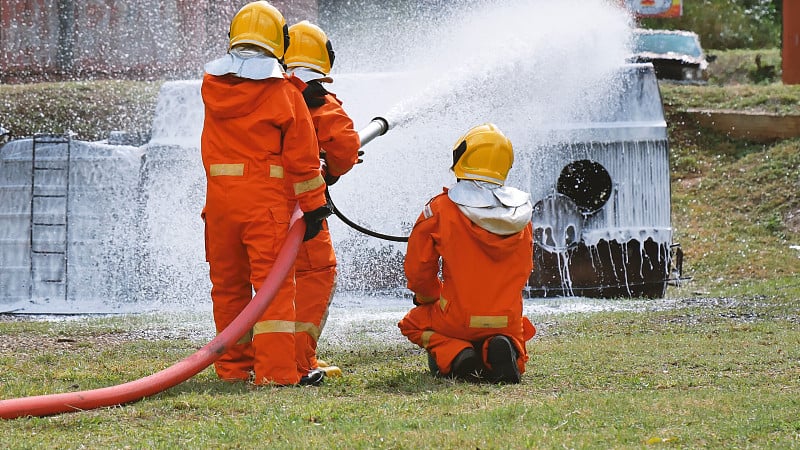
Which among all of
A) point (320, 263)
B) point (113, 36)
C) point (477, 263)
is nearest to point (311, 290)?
point (320, 263)

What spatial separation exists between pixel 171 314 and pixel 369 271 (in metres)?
1.92

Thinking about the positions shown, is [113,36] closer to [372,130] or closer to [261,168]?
[372,130]

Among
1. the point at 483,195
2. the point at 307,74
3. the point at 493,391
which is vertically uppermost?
the point at 307,74

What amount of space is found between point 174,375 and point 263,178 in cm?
106

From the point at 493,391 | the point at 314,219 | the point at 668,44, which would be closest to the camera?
the point at 493,391

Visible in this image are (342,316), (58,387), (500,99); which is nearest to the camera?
(58,387)

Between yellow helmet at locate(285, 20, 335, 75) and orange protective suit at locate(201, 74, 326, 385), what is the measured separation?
520 mm

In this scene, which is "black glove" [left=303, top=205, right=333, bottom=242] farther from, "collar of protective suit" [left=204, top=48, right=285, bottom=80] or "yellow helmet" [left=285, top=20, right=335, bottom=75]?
"yellow helmet" [left=285, top=20, right=335, bottom=75]

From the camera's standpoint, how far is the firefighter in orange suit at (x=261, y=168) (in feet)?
18.9

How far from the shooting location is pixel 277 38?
596 centimetres

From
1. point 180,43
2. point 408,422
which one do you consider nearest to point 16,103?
point 180,43

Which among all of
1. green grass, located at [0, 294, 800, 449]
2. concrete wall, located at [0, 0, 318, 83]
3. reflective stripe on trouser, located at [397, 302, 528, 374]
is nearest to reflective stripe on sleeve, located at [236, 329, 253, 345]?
green grass, located at [0, 294, 800, 449]

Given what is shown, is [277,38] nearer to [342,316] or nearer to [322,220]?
[322,220]

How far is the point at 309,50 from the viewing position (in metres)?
6.42
